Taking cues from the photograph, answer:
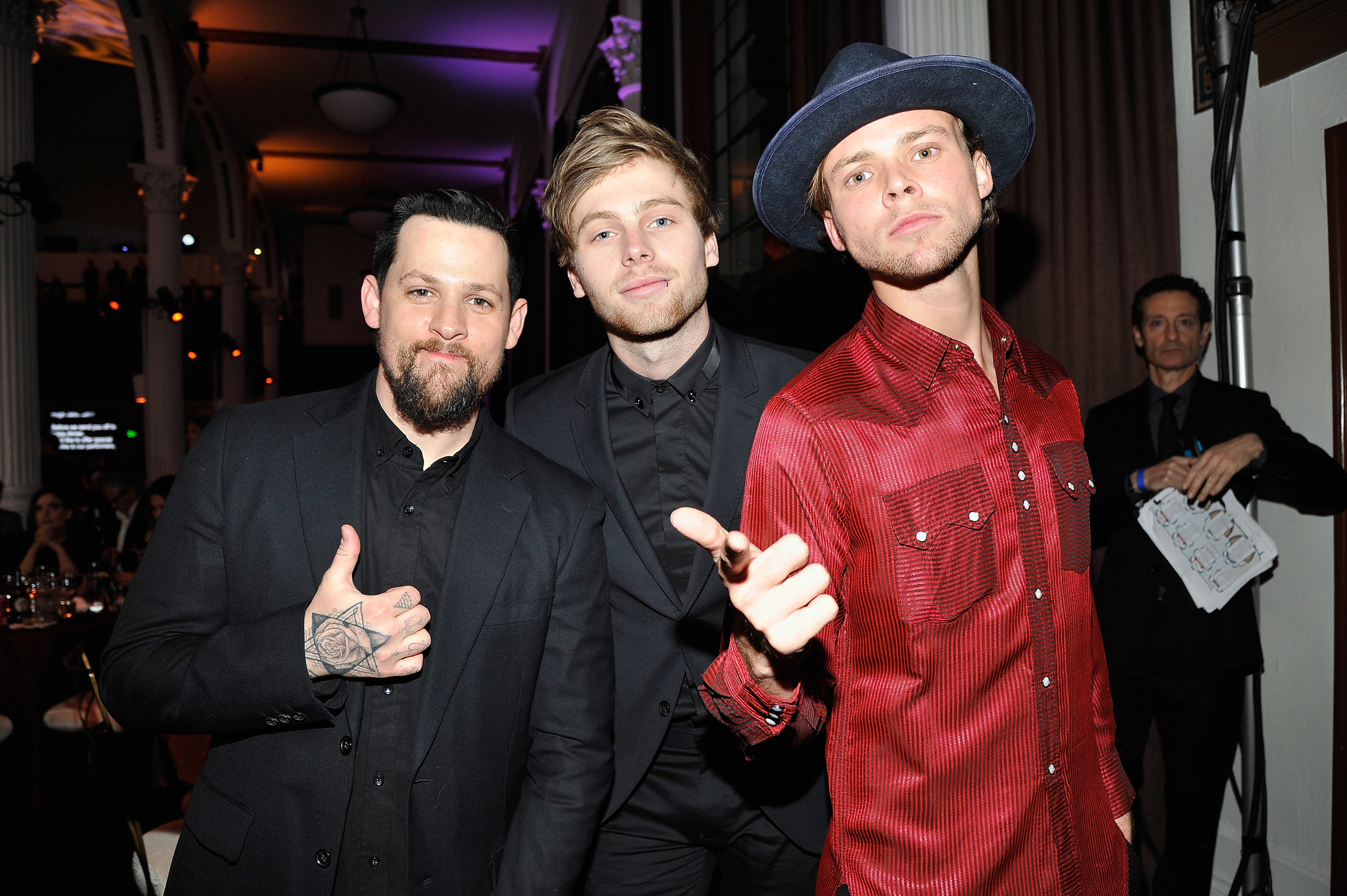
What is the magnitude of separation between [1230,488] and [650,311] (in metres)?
2.07

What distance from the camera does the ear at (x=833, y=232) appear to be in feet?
5.45

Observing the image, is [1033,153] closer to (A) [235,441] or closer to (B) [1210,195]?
(B) [1210,195]

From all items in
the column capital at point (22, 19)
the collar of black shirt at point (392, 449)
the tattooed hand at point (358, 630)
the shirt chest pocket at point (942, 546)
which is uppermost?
the column capital at point (22, 19)

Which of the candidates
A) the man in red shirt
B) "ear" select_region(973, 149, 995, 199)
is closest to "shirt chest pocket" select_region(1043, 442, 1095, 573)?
the man in red shirt

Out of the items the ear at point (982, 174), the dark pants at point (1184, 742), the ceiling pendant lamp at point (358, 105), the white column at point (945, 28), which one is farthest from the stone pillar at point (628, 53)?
the dark pants at point (1184, 742)

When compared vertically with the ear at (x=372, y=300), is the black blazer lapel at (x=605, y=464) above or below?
below

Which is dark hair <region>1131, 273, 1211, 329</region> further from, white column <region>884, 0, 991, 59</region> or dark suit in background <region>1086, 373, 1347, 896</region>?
white column <region>884, 0, 991, 59</region>

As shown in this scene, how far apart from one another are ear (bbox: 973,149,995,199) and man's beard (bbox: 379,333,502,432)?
43.7 inches

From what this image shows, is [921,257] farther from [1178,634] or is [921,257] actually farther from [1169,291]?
[1178,634]

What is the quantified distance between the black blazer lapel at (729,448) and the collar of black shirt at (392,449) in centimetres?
56

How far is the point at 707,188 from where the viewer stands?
2199mm

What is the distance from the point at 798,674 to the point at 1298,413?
238 cm

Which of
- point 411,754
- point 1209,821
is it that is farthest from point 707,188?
point 1209,821

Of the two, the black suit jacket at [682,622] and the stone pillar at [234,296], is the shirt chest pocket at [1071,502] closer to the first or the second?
the black suit jacket at [682,622]
